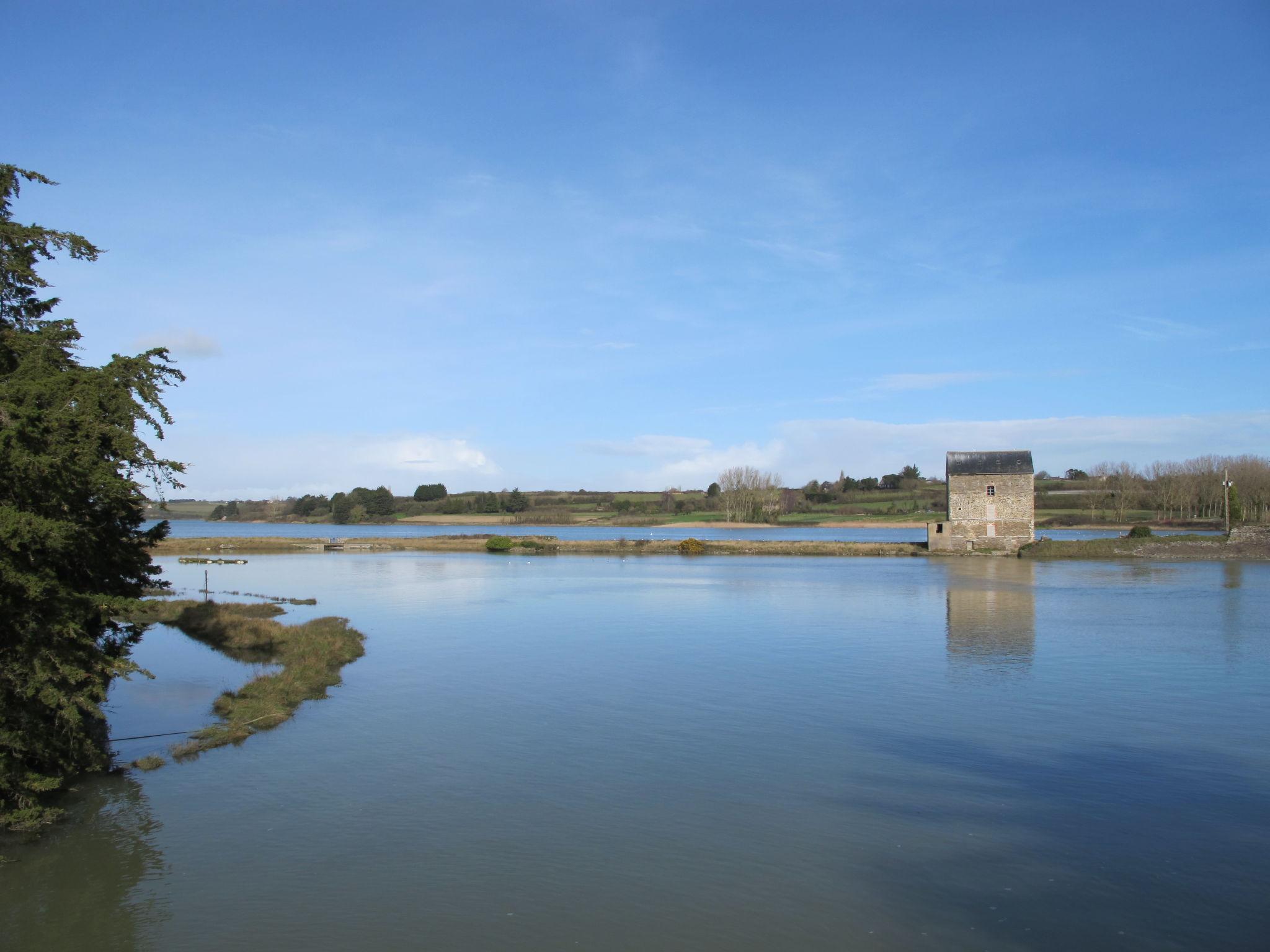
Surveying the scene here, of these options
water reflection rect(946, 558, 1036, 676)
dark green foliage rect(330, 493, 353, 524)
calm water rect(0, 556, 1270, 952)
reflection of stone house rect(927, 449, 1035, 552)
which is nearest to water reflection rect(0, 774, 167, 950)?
calm water rect(0, 556, 1270, 952)

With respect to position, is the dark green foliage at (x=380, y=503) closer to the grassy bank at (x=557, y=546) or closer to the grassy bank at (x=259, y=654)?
the grassy bank at (x=557, y=546)

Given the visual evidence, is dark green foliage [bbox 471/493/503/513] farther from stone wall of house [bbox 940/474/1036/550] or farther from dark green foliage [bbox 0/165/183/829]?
dark green foliage [bbox 0/165/183/829]

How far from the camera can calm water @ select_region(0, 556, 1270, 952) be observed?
6.96 meters

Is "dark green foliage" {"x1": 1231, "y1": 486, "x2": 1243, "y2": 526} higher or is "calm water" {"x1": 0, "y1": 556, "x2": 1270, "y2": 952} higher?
"dark green foliage" {"x1": 1231, "y1": 486, "x2": 1243, "y2": 526}

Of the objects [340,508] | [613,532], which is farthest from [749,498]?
[340,508]

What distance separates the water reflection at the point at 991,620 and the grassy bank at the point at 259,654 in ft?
39.9

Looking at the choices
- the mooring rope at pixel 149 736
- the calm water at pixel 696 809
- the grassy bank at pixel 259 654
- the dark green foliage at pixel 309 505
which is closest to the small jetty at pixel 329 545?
the grassy bank at pixel 259 654

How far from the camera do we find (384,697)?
14.9 metres

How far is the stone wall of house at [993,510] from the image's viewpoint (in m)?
47.2

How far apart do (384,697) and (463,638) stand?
21.5 ft

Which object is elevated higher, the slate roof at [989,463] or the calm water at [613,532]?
the slate roof at [989,463]

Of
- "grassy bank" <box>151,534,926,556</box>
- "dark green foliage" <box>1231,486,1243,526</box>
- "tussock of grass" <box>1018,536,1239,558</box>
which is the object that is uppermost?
"dark green foliage" <box>1231,486,1243,526</box>

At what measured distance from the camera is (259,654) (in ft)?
63.9

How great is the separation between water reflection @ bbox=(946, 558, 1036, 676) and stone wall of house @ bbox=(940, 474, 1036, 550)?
6593 millimetres
